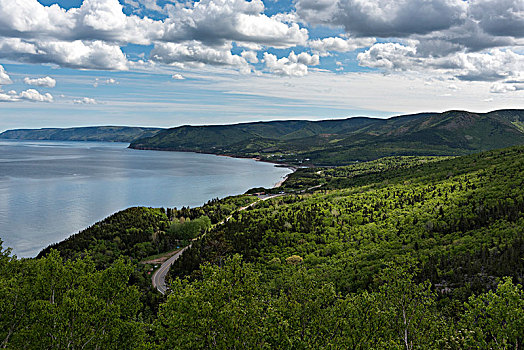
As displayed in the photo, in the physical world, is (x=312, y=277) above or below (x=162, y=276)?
above

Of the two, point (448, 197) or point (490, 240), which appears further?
point (448, 197)

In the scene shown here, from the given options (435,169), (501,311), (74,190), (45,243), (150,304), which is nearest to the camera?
(501,311)

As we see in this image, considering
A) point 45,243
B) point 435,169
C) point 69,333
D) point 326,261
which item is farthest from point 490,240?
point 45,243

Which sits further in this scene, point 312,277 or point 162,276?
point 162,276

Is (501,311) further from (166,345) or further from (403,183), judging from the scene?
(403,183)

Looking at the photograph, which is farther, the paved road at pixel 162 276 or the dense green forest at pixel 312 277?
the paved road at pixel 162 276

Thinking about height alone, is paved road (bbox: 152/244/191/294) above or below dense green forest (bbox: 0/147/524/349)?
below

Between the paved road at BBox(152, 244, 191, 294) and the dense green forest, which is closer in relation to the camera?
the dense green forest

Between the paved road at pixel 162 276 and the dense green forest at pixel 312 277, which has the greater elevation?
the dense green forest at pixel 312 277
